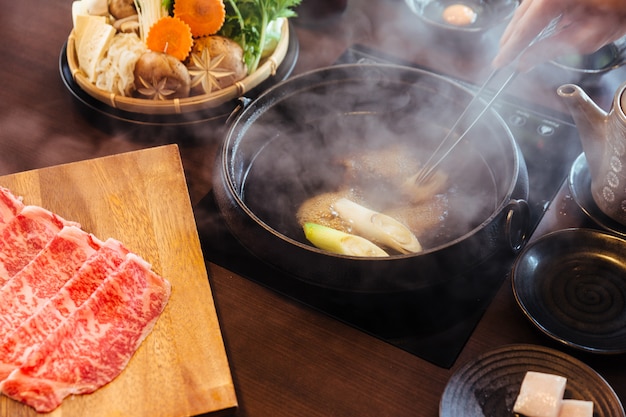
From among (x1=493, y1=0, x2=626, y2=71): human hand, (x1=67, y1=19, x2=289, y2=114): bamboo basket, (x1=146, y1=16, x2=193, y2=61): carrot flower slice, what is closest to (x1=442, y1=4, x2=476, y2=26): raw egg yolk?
(x1=493, y1=0, x2=626, y2=71): human hand

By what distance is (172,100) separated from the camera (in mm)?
2023

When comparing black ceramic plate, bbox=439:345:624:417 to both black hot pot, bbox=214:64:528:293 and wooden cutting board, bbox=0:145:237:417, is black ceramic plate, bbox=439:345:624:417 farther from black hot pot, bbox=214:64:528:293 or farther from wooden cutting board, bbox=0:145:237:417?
wooden cutting board, bbox=0:145:237:417

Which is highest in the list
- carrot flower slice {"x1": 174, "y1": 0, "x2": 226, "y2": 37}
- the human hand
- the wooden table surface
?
the human hand

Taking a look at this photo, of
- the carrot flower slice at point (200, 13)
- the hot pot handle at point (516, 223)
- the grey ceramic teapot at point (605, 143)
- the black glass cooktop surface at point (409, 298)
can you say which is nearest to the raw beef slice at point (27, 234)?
the black glass cooktop surface at point (409, 298)

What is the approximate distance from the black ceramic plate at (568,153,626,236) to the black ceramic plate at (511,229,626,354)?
16cm

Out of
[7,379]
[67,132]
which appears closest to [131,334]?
[7,379]

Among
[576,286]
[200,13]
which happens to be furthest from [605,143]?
[200,13]

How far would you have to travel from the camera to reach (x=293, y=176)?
1.88 m

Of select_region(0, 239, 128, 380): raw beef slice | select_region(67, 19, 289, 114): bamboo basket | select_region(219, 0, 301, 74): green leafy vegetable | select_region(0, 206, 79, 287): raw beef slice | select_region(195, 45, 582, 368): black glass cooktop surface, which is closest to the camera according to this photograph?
select_region(0, 239, 128, 380): raw beef slice

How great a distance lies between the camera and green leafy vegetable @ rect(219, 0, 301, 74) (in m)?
2.17

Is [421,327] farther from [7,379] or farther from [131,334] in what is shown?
[7,379]

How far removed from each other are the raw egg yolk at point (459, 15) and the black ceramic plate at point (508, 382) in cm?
151

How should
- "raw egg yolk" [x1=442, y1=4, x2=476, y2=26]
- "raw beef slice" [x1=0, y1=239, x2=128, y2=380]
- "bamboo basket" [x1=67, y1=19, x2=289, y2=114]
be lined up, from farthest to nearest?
Result: "raw egg yolk" [x1=442, y1=4, x2=476, y2=26] < "bamboo basket" [x1=67, y1=19, x2=289, y2=114] < "raw beef slice" [x1=0, y1=239, x2=128, y2=380]

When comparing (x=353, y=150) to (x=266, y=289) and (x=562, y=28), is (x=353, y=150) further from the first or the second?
(x=562, y=28)
